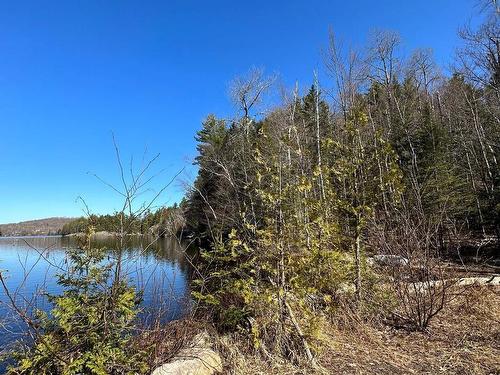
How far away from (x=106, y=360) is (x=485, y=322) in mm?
5682

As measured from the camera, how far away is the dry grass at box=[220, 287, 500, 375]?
14.7ft

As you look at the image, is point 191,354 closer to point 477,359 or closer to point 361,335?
point 361,335

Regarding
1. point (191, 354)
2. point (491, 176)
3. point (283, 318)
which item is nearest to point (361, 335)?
point (283, 318)

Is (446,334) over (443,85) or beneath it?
beneath

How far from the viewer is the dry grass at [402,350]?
4492 mm

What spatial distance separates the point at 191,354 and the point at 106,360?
1083 mm

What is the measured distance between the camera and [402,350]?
203 inches

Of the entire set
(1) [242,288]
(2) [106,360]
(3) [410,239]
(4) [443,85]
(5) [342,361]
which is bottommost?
(5) [342,361]

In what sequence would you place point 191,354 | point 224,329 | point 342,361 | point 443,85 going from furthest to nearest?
point 443,85
point 224,329
point 342,361
point 191,354

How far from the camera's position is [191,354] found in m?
4.43

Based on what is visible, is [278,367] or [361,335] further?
[361,335]

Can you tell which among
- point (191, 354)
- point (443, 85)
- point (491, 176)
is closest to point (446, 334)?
point (191, 354)

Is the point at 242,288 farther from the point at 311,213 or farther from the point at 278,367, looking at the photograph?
the point at 311,213

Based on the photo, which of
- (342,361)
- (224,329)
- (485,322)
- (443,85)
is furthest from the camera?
(443,85)
